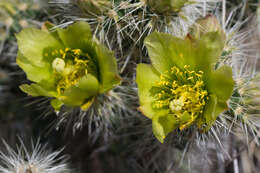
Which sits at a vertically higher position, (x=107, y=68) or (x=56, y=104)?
→ (x=107, y=68)

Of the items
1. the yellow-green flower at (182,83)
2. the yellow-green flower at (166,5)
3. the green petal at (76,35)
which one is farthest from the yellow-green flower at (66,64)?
the yellow-green flower at (166,5)

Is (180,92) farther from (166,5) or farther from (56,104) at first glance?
(56,104)

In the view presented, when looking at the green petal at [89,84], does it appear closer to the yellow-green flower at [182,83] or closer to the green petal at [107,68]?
the green petal at [107,68]

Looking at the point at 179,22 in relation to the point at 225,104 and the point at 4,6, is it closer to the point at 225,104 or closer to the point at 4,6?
the point at 225,104

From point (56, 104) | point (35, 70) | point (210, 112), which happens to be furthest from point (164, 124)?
point (35, 70)

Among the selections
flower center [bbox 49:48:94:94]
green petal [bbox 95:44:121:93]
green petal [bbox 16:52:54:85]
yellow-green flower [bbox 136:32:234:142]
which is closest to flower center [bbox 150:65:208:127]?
yellow-green flower [bbox 136:32:234:142]

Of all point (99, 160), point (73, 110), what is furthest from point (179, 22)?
point (99, 160)
